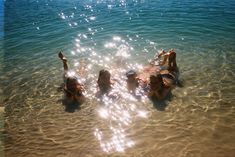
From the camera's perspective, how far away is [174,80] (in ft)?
38.0

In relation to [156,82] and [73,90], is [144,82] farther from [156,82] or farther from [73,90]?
[73,90]

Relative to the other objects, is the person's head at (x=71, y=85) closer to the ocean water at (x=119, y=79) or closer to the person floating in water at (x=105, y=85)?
the ocean water at (x=119, y=79)

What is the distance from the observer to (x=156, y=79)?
10531 millimetres

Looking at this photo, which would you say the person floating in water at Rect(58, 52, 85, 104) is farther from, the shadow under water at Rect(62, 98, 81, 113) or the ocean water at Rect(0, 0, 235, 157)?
the ocean water at Rect(0, 0, 235, 157)

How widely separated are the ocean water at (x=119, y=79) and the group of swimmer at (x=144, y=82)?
0.35 m

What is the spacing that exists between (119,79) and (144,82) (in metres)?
1.22

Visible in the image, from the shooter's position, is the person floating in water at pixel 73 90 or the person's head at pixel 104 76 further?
the person's head at pixel 104 76

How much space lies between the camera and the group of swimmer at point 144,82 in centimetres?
1062

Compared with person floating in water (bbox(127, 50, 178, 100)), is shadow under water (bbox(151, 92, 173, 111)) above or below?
below

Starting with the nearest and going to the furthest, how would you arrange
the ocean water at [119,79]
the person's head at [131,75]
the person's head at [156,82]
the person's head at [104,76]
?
the ocean water at [119,79], the person's head at [156,82], the person's head at [131,75], the person's head at [104,76]

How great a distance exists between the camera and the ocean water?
877 cm

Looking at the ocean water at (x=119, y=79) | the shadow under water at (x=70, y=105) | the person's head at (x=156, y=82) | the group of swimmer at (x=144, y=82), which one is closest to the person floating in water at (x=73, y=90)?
the group of swimmer at (x=144, y=82)

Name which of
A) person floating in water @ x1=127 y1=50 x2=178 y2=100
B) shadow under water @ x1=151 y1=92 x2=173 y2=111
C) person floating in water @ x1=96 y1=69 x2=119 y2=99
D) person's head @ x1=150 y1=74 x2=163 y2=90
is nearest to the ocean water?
shadow under water @ x1=151 y1=92 x2=173 y2=111

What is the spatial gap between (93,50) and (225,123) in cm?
845
